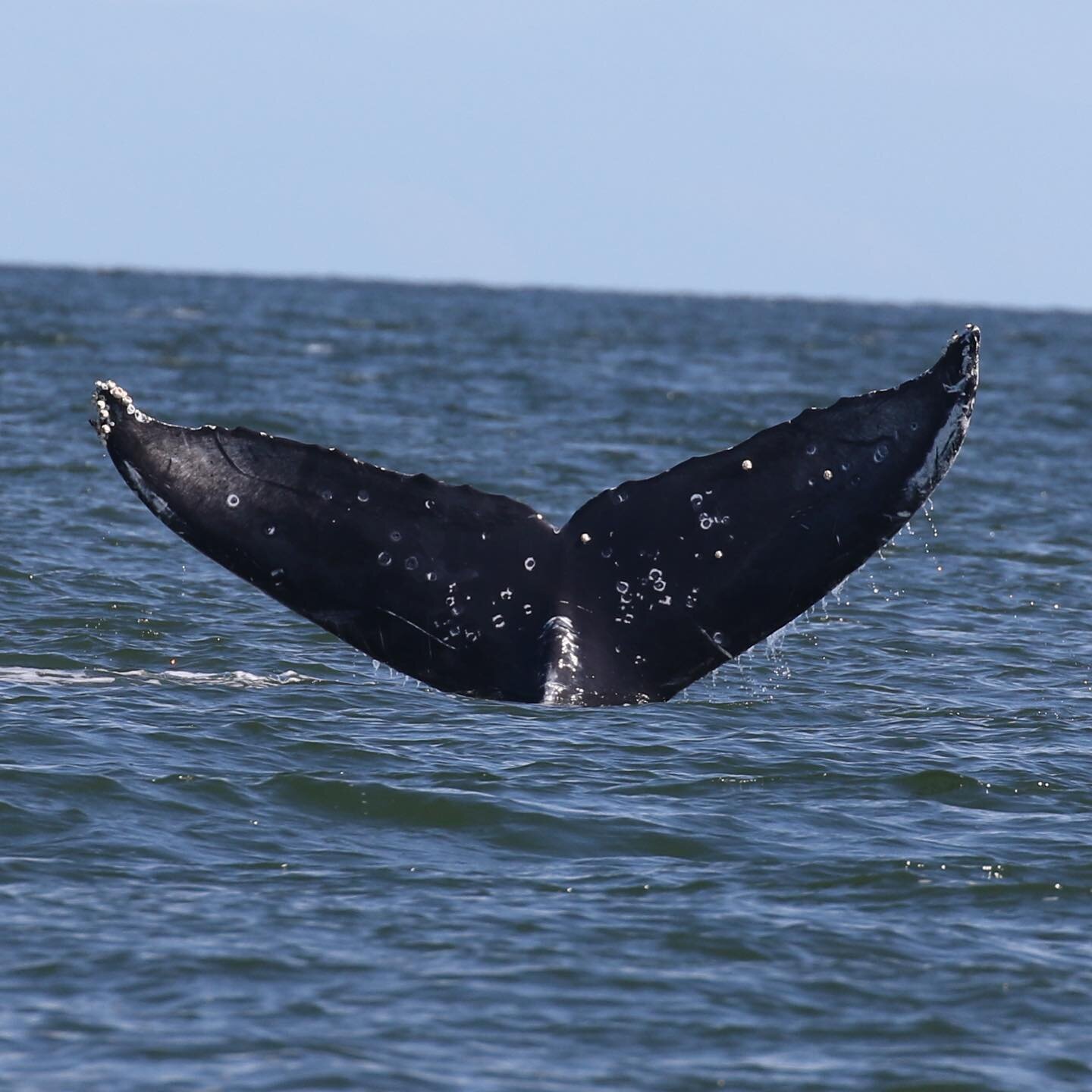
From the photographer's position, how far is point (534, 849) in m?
8.99

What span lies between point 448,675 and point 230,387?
86.1 ft

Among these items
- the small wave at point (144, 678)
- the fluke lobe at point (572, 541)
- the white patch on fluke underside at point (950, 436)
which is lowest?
the small wave at point (144, 678)

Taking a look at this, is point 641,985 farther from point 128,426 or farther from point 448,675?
point 128,426

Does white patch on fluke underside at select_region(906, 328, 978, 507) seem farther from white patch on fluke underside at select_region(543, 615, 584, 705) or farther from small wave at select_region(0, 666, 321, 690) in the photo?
small wave at select_region(0, 666, 321, 690)

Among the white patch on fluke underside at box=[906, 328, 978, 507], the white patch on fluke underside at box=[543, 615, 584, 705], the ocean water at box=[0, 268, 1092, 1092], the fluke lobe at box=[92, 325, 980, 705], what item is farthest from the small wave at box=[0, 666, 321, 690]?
the white patch on fluke underside at box=[906, 328, 978, 507]

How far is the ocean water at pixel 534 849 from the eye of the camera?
680 centimetres

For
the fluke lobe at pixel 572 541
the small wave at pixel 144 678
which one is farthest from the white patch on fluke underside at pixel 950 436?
the small wave at pixel 144 678

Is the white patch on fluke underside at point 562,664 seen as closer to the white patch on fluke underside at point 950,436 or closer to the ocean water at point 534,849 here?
the ocean water at point 534,849

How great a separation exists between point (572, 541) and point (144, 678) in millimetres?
4344

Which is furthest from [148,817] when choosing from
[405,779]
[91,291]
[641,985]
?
[91,291]

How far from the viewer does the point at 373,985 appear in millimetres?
7191

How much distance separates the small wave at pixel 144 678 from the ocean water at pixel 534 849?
32mm

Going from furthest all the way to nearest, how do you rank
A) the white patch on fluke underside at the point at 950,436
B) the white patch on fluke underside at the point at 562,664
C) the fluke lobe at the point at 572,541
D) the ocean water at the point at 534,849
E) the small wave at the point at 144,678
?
the small wave at the point at 144,678 → the white patch on fluke underside at the point at 562,664 → the fluke lobe at the point at 572,541 → the white patch on fluke underside at the point at 950,436 → the ocean water at the point at 534,849

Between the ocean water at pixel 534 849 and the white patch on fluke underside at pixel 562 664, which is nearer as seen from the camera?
the ocean water at pixel 534 849
